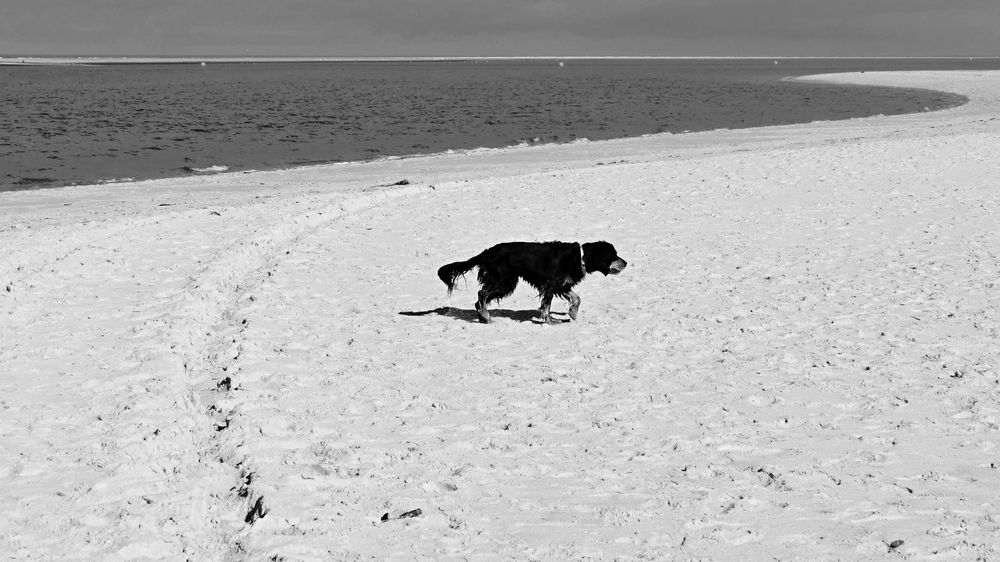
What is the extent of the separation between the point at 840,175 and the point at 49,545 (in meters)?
18.7

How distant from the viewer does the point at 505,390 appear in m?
8.52

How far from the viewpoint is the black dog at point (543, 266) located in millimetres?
10844

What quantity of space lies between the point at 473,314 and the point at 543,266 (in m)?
1.25

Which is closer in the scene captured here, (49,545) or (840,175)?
(49,545)

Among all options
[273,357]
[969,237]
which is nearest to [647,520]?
[273,357]

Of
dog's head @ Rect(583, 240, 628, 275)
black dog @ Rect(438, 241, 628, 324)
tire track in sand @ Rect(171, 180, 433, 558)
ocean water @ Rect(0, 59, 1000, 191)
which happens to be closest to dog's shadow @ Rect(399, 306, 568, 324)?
black dog @ Rect(438, 241, 628, 324)

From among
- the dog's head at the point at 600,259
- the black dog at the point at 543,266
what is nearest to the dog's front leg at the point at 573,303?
the black dog at the point at 543,266

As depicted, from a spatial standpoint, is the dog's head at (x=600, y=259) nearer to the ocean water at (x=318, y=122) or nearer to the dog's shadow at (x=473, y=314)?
the dog's shadow at (x=473, y=314)

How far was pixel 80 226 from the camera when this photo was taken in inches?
675

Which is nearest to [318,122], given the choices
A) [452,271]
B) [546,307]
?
[452,271]

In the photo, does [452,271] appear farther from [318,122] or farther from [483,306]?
[318,122]

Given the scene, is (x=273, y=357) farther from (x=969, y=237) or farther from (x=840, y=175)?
(x=840, y=175)

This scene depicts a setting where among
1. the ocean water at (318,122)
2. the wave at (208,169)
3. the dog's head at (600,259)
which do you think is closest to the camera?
the dog's head at (600,259)

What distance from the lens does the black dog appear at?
35.6ft
